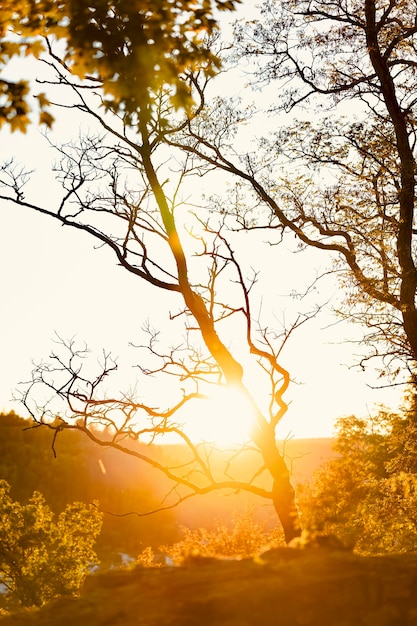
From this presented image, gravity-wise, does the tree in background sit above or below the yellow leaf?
below

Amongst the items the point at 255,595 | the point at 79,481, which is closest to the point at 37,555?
the point at 255,595

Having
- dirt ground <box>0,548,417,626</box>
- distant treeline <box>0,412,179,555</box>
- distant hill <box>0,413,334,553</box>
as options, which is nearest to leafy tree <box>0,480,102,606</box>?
dirt ground <box>0,548,417,626</box>

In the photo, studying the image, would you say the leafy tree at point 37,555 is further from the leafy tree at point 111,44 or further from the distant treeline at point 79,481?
the distant treeline at point 79,481

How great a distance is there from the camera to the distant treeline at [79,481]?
102 metres

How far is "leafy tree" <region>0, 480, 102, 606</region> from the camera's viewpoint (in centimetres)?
3105

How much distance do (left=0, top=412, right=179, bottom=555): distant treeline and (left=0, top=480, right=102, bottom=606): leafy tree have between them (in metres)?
63.2

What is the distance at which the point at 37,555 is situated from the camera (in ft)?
Answer: 106

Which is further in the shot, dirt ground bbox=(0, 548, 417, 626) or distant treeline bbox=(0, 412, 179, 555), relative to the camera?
distant treeline bbox=(0, 412, 179, 555)

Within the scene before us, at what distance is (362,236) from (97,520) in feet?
96.8

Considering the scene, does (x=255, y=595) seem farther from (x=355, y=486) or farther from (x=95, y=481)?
(x=95, y=481)

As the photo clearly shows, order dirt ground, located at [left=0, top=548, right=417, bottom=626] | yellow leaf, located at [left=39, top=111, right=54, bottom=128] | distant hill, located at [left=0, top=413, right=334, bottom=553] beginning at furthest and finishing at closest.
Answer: distant hill, located at [left=0, top=413, right=334, bottom=553]
yellow leaf, located at [left=39, top=111, right=54, bottom=128]
dirt ground, located at [left=0, top=548, right=417, bottom=626]

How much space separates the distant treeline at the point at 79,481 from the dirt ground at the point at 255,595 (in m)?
95.4

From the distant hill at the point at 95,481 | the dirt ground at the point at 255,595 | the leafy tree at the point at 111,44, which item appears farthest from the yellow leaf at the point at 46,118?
the distant hill at the point at 95,481

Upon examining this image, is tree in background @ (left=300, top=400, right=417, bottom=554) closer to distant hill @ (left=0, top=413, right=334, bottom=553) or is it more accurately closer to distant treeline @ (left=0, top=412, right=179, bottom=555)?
distant hill @ (left=0, top=413, right=334, bottom=553)
